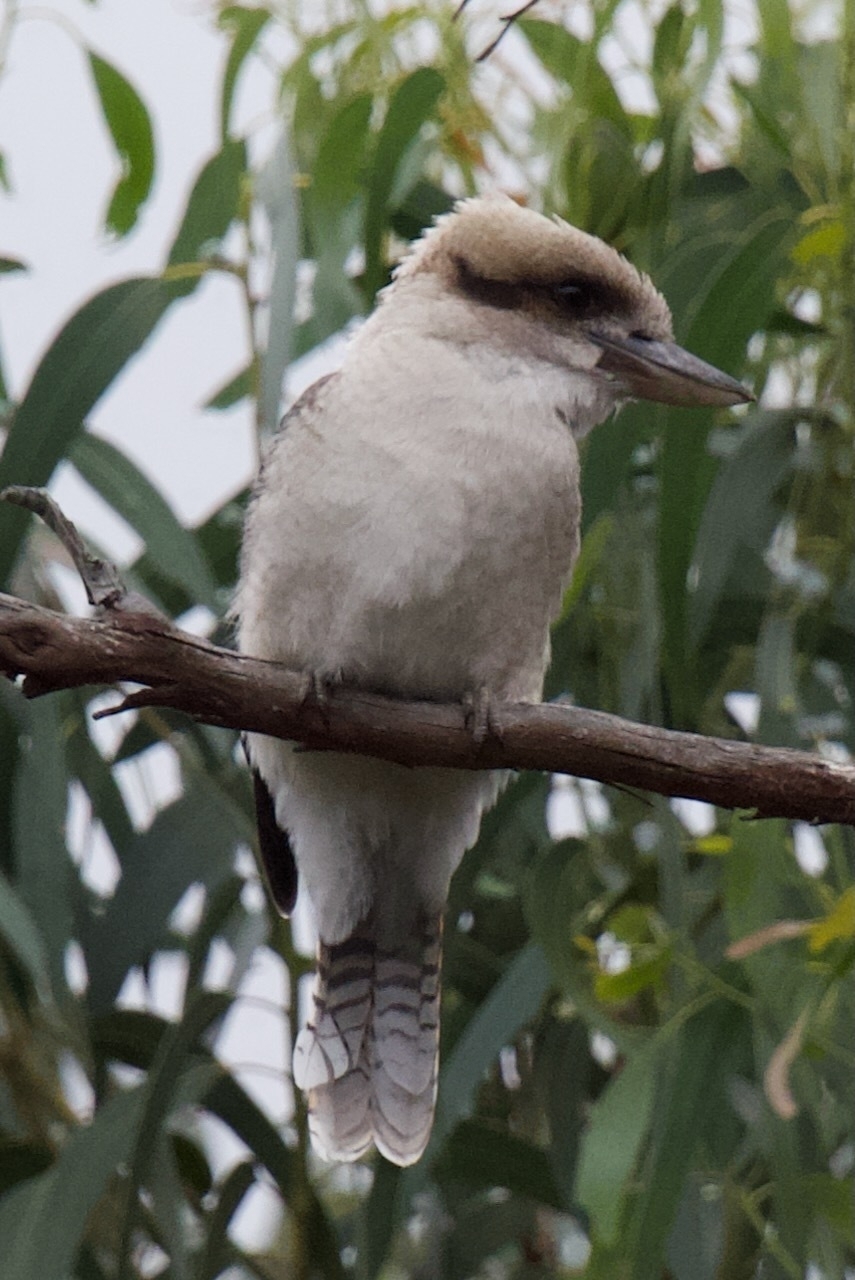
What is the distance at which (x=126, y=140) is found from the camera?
6.84ft

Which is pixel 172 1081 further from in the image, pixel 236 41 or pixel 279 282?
pixel 236 41

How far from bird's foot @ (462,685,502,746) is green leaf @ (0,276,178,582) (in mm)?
498

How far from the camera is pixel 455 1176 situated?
2.05m

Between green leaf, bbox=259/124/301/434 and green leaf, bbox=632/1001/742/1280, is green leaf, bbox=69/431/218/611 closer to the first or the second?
green leaf, bbox=259/124/301/434

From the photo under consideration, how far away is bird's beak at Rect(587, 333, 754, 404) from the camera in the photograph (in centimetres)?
178

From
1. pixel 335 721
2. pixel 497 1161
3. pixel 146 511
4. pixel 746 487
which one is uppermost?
pixel 335 721

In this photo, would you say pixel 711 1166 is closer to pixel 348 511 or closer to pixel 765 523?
pixel 765 523

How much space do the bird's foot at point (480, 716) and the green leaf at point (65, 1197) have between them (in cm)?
63

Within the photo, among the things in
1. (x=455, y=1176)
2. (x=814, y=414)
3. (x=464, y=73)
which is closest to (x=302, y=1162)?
(x=455, y=1176)

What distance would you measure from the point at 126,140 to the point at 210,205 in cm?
11

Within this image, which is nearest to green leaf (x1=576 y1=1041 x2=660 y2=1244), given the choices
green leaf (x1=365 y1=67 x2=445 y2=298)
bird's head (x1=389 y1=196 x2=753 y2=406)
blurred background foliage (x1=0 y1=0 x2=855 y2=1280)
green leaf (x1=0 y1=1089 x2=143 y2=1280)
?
blurred background foliage (x1=0 y1=0 x2=855 y2=1280)

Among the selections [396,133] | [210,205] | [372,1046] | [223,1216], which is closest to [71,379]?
[210,205]

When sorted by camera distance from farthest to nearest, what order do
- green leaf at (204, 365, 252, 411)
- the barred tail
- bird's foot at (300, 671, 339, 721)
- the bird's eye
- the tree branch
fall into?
1. green leaf at (204, 365, 252, 411)
2. the barred tail
3. the bird's eye
4. bird's foot at (300, 671, 339, 721)
5. the tree branch

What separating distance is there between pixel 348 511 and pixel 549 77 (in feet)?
2.46
